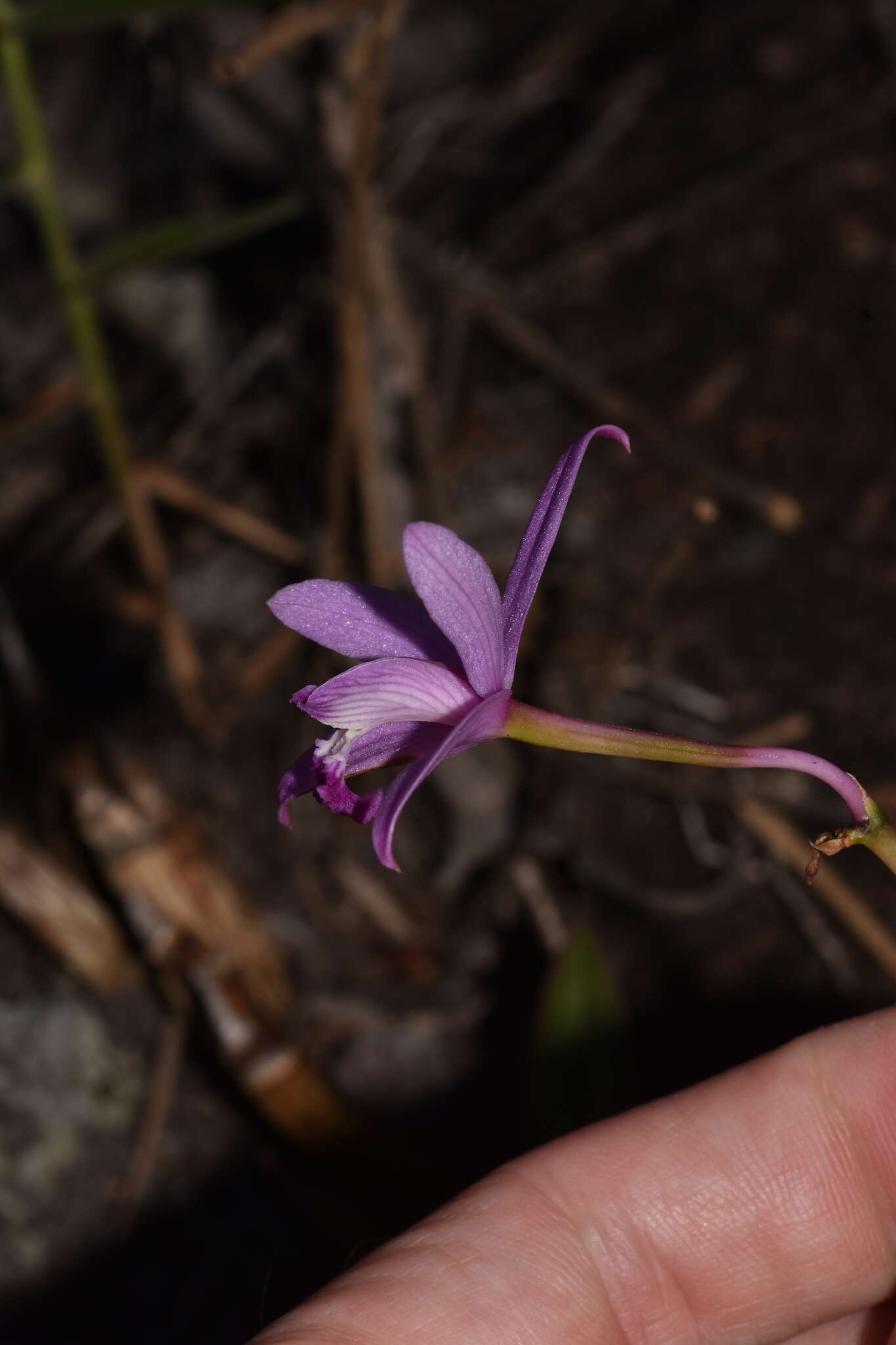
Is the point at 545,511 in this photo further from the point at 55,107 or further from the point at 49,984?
the point at 55,107

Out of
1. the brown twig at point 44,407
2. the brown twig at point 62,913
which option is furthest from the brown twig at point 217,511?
the brown twig at point 62,913

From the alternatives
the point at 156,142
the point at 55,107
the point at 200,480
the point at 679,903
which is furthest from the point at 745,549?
the point at 55,107

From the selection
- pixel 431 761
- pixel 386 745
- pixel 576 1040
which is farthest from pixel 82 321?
pixel 576 1040

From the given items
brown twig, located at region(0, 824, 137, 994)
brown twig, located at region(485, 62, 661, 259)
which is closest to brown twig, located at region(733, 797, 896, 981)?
brown twig, located at region(0, 824, 137, 994)

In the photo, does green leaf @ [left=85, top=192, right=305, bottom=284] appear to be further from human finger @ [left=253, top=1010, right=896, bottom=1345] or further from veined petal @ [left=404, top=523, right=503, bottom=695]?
human finger @ [left=253, top=1010, right=896, bottom=1345]

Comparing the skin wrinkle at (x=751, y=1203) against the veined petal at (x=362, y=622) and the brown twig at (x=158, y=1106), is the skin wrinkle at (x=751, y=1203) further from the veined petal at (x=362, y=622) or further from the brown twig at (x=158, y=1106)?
the brown twig at (x=158, y=1106)

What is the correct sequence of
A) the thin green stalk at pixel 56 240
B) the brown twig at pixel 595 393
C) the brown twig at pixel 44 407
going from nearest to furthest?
the thin green stalk at pixel 56 240
the brown twig at pixel 44 407
the brown twig at pixel 595 393
